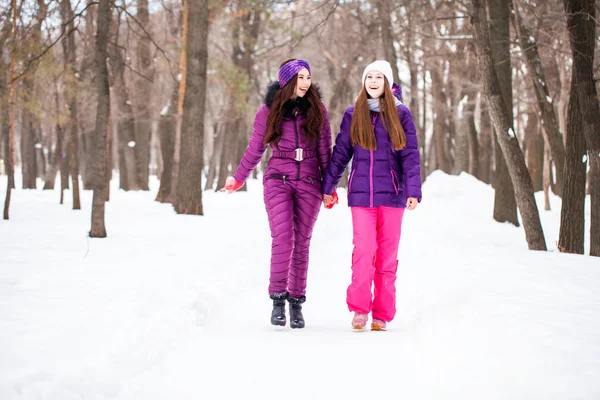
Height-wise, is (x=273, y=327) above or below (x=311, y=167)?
below

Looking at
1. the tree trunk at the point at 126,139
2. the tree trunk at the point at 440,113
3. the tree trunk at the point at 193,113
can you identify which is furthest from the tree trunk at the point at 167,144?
the tree trunk at the point at 440,113

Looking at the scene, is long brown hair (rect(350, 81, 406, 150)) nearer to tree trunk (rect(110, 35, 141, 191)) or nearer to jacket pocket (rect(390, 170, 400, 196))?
jacket pocket (rect(390, 170, 400, 196))

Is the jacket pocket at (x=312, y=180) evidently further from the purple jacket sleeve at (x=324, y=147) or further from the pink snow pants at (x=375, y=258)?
the pink snow pants at (x=375, y=258)

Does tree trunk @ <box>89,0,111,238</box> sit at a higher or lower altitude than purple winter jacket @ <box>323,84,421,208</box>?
higher

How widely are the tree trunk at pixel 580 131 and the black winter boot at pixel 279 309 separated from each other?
17.2 ft

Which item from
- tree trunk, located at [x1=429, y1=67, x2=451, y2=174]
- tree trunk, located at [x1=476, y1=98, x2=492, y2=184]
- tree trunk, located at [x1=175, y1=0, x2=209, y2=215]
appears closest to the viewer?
tree trunk, located at [x1=175, y1=0, x2=209, y2=215]

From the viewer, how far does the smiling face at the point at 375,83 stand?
16.6ft

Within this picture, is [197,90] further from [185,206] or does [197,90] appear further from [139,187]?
[139,187]

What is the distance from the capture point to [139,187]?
25.3 metres

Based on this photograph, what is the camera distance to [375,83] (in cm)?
507

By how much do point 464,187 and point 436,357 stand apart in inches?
627

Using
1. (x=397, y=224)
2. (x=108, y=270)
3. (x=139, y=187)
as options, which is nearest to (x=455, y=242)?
(x=397, y=224)

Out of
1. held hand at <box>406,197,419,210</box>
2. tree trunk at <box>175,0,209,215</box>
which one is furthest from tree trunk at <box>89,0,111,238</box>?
held hand at <box>406,197,419,210</box>

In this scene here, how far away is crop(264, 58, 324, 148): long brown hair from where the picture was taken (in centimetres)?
501
